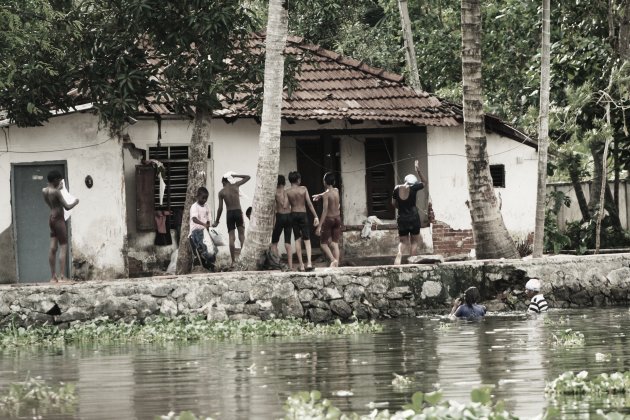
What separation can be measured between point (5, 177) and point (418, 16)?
14211 mm

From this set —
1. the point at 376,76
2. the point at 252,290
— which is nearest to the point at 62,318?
the point at 252,290

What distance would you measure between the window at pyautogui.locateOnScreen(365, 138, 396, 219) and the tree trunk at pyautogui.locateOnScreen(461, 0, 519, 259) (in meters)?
4.82

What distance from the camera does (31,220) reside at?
84.2 feet

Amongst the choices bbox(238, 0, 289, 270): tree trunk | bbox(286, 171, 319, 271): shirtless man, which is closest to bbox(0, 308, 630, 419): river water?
bbox(238, 0, 289, 270): tree trunk

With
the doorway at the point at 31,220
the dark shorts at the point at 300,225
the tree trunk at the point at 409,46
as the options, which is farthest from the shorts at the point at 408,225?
the tree trunk at the point at 409,46

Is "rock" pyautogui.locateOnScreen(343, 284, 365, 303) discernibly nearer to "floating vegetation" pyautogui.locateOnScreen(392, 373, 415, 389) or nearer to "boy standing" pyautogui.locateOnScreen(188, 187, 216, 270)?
"boy standing" pyautogui.locateOnScreen(188, 187, 216, 270)

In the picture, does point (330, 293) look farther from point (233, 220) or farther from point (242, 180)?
point (242, 180)

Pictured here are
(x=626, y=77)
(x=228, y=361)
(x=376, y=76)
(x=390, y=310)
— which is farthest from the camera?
(x=376, y=76)

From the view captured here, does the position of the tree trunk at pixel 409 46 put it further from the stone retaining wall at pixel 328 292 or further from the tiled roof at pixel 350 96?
the stone retaining wall at pixel 328 292

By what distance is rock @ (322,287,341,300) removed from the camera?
22.4 meters

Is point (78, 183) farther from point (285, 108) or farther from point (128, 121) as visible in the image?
point (285, 108)

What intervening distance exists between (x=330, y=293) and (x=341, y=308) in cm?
30

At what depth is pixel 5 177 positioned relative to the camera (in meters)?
25.6

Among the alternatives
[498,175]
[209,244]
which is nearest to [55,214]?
[209,244]
